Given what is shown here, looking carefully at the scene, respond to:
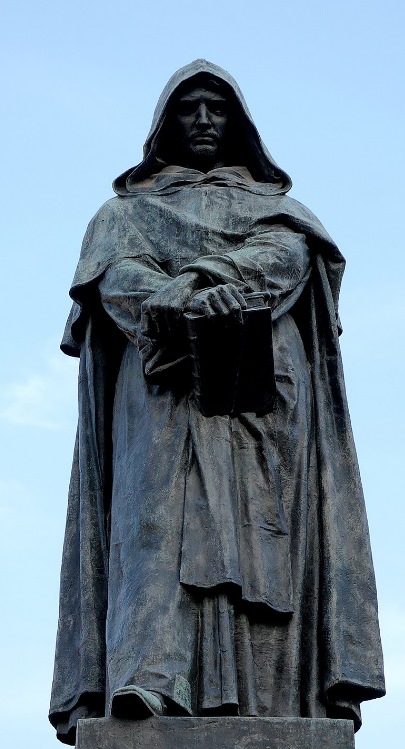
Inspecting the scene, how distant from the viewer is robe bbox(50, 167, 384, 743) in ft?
37.7

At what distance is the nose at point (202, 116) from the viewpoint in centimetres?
1352

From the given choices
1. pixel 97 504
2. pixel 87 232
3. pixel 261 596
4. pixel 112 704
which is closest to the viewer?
pixel 112 704

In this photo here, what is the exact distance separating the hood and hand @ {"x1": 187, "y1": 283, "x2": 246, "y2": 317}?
1.76 meters

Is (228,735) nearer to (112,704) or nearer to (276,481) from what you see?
(112,704)

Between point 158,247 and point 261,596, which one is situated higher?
point 158,247

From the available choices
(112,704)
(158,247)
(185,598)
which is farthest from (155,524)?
(158,247)

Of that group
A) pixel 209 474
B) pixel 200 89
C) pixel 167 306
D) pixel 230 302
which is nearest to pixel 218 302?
pixel 230 302

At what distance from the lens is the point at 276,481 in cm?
1208

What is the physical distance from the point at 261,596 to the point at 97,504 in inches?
59.0

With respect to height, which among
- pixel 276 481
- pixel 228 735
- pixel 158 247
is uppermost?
pixel 158 247

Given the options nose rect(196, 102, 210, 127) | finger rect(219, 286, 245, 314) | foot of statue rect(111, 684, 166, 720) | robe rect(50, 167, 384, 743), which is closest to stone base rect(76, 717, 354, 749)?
foot of statue rect(111, 684, 166, 720)

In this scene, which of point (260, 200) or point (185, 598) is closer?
point (185, 598)

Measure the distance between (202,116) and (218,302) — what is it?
217 cm

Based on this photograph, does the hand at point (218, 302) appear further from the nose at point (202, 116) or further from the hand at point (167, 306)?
the nose at point (202, 116)
